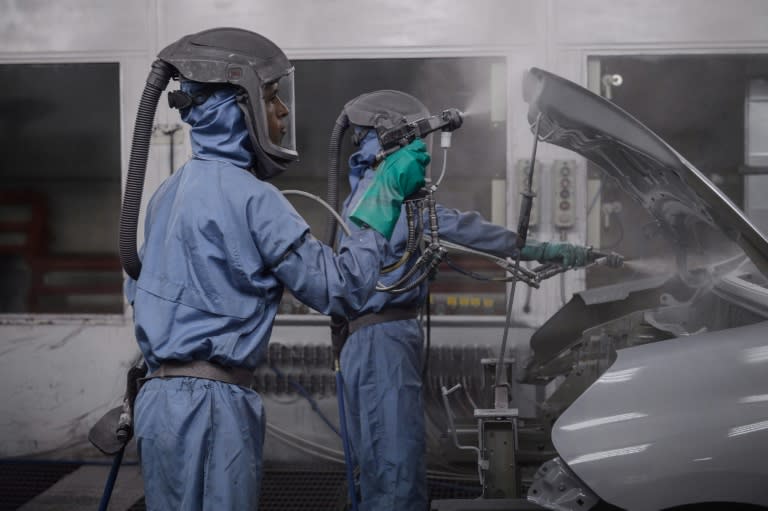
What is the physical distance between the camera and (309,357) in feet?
15.1

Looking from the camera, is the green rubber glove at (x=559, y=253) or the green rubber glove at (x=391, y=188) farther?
the green rubber glove at (x=559, y=253)

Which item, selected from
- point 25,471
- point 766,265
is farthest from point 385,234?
point 25,471

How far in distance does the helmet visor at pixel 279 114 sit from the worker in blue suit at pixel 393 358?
0.78m

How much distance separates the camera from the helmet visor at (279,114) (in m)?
2.10

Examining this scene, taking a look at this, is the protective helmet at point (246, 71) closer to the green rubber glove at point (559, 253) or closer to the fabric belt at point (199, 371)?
the fabric belt at point (199, 371)

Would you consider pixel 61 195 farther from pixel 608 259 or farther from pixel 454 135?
pixel 608 259

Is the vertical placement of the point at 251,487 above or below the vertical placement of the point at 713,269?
below

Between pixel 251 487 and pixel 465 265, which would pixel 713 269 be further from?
pixel 465 265

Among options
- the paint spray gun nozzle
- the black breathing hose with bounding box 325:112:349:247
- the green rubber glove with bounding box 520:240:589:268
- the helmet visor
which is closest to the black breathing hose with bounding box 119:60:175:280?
the helmet visor

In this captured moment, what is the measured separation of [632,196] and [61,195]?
5.87 metres

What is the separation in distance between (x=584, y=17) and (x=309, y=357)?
2634 mm

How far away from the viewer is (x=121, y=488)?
4.26 meters

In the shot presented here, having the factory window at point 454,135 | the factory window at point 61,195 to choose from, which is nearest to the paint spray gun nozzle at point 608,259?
the factory window at point 454,135

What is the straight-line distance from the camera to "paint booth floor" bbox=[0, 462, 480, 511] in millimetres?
3988
